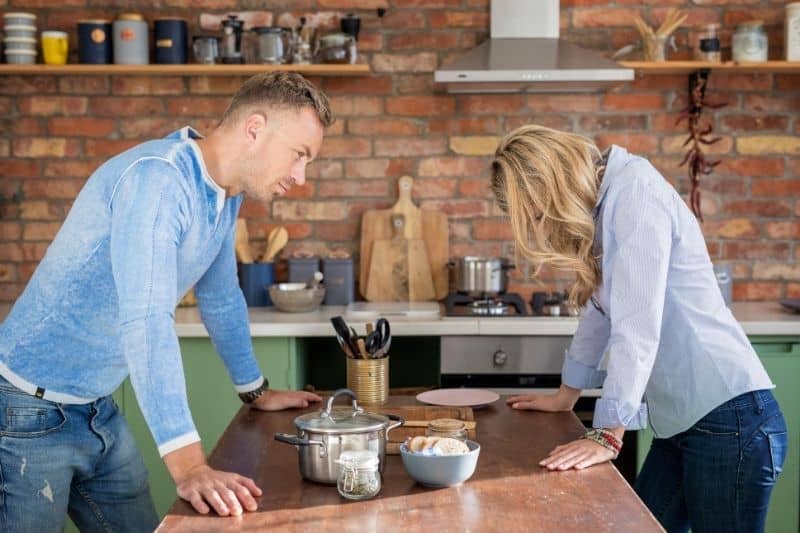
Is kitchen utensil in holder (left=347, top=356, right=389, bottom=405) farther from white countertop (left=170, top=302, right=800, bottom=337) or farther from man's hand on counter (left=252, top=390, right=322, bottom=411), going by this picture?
white countertop (left=170, top=302, right=800, bottom=337)

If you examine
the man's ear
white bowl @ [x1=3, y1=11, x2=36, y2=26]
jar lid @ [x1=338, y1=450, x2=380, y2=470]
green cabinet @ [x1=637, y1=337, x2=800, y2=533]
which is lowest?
green cabinet @ [x1=637, y1=337, x2=800, y2=533]

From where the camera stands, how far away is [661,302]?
206 centimetres

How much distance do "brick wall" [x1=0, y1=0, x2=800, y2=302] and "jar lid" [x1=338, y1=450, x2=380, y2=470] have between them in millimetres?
2611

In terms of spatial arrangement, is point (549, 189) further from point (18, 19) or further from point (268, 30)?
point (18, 19)

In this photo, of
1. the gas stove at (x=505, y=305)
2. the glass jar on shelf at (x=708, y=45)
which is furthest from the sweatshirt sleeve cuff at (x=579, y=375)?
the glass jar on shelf at (x=708, y=45)

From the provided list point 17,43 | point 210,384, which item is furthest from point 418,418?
point 17,43

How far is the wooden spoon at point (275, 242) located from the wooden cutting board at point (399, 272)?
385 mm

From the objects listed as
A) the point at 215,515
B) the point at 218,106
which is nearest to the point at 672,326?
the point at 215,515

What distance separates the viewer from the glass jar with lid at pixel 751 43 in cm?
404


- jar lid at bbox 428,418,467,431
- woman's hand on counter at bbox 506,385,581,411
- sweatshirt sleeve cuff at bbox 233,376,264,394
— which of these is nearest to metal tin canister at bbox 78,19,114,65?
sweatshirt sleeve cuff at bbox 233,376,264,394

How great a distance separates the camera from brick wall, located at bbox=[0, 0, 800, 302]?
13.9 ft

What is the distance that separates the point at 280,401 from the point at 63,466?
19.8 inches

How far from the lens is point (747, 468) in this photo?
215cm

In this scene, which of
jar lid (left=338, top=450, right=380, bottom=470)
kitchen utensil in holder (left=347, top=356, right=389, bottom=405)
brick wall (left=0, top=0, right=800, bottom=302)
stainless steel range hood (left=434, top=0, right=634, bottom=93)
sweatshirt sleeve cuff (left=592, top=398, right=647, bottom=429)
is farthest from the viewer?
brick wall (left=0, top=0, right=800, bottom=302)
